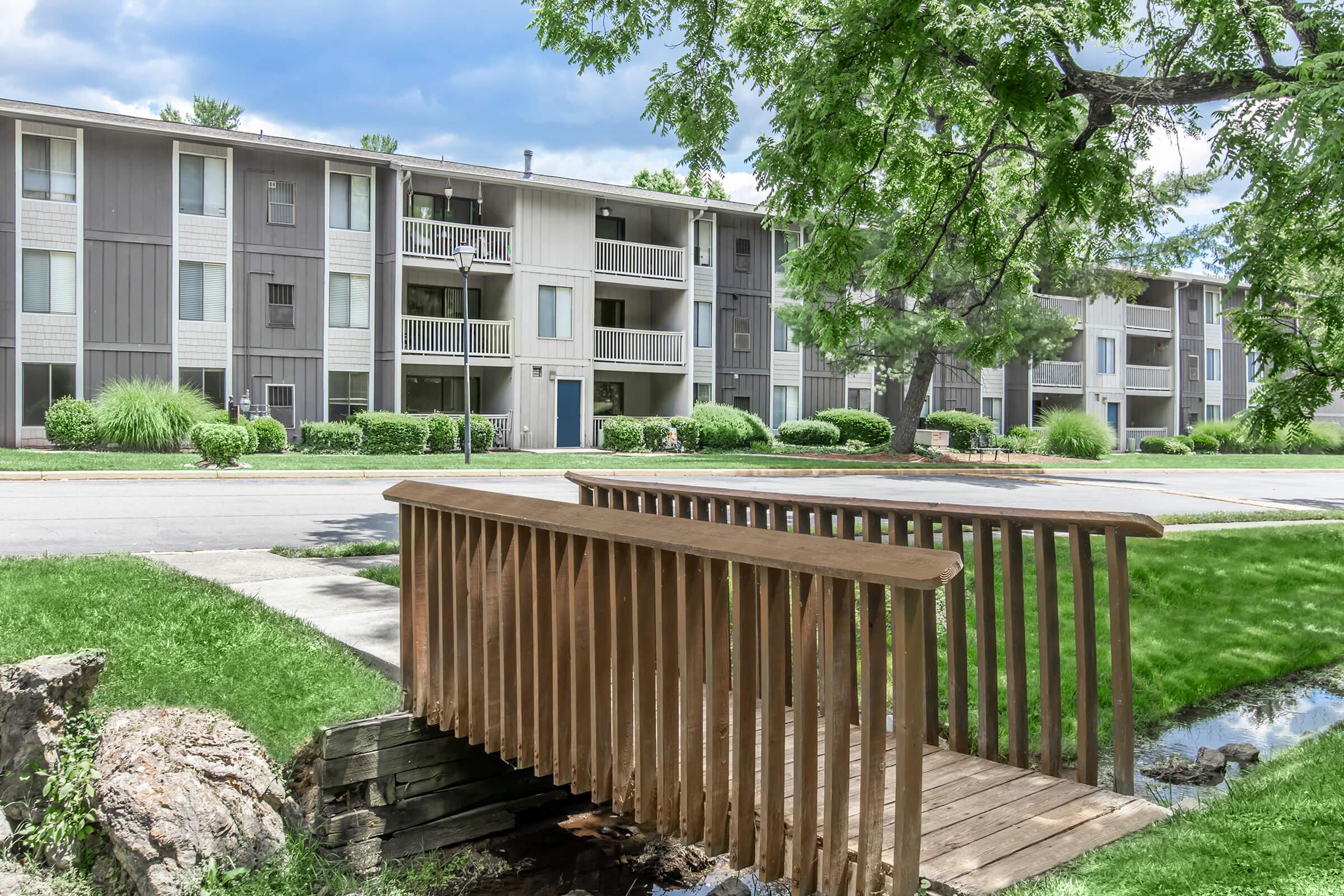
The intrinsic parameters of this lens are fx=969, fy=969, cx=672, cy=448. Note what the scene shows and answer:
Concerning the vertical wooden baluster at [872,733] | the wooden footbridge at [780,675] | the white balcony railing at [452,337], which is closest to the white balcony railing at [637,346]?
the white balcony railing at [452,337]

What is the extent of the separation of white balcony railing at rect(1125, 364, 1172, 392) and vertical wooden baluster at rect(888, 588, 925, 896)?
4743cm

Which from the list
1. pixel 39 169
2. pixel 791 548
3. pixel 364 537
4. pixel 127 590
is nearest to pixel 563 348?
pixel 39 169

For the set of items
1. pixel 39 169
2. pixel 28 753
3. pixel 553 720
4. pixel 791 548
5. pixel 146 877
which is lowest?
pixel 146 877

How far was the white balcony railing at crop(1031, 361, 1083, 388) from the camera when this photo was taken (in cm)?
4272

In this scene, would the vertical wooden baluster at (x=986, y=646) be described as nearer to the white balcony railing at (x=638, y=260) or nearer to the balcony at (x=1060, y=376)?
the white balcony railing at (x=638, y=260)

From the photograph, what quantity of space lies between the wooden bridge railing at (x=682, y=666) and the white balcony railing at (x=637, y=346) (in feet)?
92.6

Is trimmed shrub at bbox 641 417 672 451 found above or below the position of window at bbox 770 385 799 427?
below

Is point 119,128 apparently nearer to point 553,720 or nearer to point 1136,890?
point 553,720

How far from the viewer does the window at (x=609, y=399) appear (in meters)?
35.2

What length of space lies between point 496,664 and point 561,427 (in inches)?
1094

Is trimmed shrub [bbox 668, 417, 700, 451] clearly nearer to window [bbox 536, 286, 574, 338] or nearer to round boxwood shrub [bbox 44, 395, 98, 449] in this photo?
window [bbox 536, 286, 574, 338]

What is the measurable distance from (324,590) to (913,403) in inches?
1007

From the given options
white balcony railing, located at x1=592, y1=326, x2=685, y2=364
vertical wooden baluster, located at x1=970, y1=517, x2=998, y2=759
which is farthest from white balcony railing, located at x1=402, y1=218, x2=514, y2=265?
vertical wooden baluster, located at x1=970, y1=517, x2=998, y2=759

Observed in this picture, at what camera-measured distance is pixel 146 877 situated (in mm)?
4152
